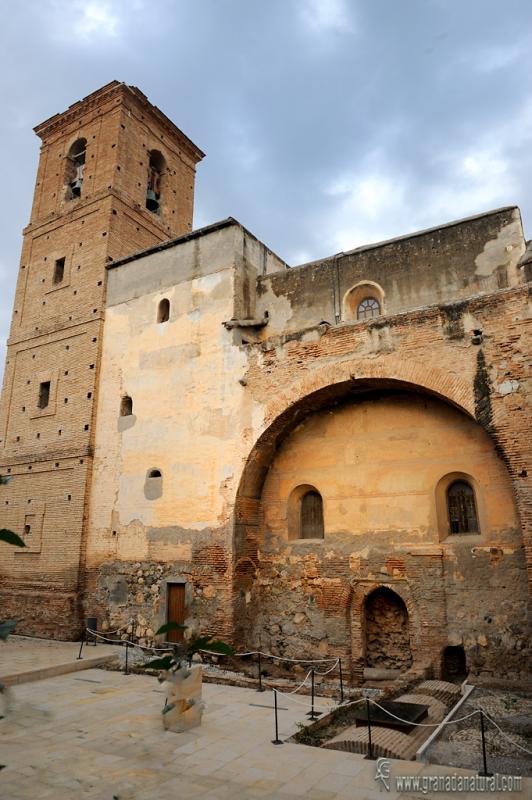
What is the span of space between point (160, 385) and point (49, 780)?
371 inches

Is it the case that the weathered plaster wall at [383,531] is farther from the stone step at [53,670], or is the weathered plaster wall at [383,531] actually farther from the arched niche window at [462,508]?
the stone step at [53,670]

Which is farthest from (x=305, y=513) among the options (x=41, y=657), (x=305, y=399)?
(x=41, y=657)

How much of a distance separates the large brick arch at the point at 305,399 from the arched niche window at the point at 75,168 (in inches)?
461

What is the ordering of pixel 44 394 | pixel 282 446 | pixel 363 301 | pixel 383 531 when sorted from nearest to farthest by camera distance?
pixel 383 531 < pixel 282 446 < pixel 363 301 < pixel 44 394

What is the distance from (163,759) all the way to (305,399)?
6964 mm

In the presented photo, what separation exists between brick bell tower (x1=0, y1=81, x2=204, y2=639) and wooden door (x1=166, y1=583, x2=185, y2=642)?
2902 millimetres

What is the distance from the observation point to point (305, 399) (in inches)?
456

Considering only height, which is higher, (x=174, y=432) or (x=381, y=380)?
(x=381, y=380)

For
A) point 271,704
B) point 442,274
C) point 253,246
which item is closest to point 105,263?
point 253,246

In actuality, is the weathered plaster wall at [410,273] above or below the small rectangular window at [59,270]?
below

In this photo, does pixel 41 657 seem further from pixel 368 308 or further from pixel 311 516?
pixel 368 308

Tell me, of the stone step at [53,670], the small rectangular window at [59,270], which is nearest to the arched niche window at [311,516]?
the stone step at [53,670]

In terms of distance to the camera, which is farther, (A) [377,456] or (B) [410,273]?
(B) [410,273]

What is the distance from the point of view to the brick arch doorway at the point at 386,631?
10695 millimetres
